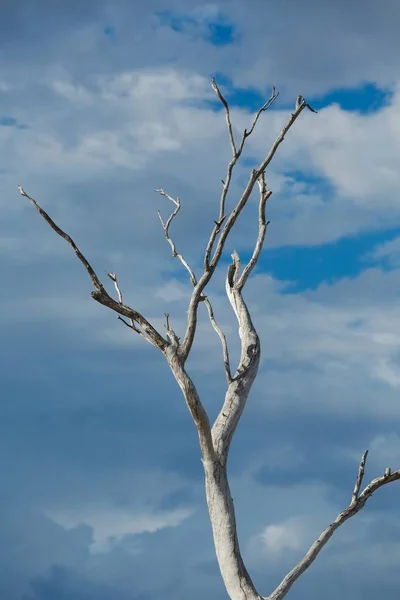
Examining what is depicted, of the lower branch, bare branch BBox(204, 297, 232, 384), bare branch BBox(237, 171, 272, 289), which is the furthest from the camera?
bare branch BBox(237, 171, 272, 289)

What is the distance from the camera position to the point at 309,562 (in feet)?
25.5

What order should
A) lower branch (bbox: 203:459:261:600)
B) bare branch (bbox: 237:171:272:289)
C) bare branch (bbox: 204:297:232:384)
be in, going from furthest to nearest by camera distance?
1. bare branch (bbox: 237:171:272:289)
2. bare branch (bbox: 204:297:232:384)
3. lower branch (bbox: 203:459:261:600)

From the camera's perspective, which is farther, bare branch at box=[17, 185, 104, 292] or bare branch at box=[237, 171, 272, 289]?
bare branch at box=[237, 171, 272, 289]

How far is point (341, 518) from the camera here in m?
7.79

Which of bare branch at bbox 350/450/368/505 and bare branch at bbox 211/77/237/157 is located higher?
bare branch at bbox 211/77/237/157

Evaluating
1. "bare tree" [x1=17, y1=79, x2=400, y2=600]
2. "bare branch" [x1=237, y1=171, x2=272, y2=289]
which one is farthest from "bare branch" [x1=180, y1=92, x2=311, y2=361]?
"bare branch" [x1=237, y1=171, x2=272, y2=289]

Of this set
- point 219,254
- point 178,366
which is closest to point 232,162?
point 219,254

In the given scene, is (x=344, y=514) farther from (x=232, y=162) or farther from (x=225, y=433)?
(x=232, y=162)

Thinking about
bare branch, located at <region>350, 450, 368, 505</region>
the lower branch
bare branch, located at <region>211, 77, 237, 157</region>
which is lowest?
the lower branch

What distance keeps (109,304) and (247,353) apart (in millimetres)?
1476

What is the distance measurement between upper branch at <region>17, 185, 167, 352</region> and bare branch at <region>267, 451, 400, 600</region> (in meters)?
2.17

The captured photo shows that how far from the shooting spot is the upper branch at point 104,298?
781 cm

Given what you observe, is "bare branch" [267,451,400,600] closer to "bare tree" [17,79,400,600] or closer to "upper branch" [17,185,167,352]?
"bare tree" [17,79,400,600]

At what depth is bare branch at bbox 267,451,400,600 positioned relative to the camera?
7.73 m
